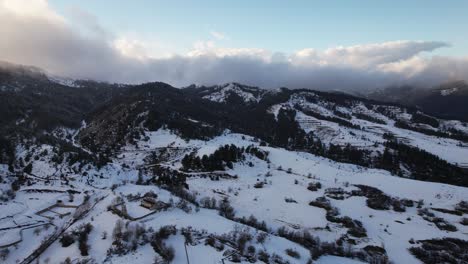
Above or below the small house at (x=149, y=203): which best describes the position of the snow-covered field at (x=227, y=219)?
below

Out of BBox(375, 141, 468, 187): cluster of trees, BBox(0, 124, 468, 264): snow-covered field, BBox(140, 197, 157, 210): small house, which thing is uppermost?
BBox(140, 197, 157, 210): small house

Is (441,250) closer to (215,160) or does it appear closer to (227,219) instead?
(227,219)

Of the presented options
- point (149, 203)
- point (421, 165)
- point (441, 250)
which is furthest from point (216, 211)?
point (421, 165)

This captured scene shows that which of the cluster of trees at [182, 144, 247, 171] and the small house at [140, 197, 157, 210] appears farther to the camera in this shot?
the cluster of trees at [182, 144, 247, 171]

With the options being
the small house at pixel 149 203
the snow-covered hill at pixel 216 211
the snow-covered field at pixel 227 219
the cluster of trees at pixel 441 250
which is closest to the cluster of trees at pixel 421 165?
the snow-covered hill at pixel 216 211

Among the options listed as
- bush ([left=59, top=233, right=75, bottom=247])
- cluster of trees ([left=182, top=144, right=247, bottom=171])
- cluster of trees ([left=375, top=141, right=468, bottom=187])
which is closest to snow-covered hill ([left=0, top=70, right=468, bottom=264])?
bush ([left=59, top=233, right=75, bottom=247])

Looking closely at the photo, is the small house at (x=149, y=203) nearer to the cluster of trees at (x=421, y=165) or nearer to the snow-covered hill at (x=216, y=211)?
the snow-covered hill at (x=216, y=211)

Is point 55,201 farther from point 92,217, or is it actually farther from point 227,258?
point 227,258

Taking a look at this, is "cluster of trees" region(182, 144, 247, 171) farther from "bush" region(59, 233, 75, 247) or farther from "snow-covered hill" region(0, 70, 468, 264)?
"bush" region(59, 233, 75, 247)
